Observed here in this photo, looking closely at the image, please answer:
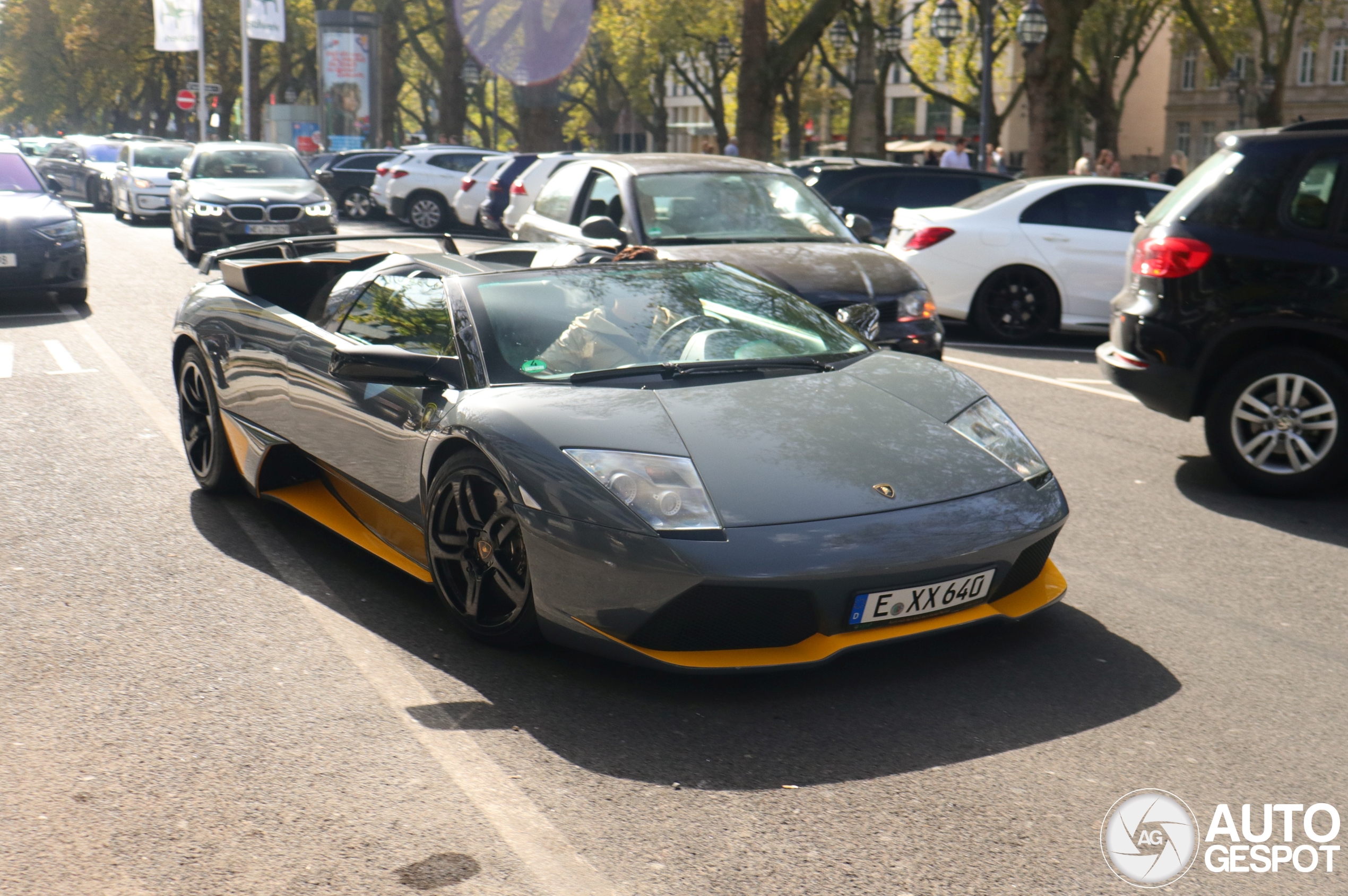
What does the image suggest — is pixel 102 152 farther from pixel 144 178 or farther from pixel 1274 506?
pixel 1274 506

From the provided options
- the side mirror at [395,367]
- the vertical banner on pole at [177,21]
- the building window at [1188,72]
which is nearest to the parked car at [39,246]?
the side mirror at [395,367]

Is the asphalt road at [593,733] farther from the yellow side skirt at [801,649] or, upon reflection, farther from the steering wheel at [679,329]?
the steering wheel at [679,329]

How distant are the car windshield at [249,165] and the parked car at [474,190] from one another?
3643mm

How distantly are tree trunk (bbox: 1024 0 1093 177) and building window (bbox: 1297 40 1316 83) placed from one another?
2079 inches

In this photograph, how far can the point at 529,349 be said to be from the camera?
4.61 m

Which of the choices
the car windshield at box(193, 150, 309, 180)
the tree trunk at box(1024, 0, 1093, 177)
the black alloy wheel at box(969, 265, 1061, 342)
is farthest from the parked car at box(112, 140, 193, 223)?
the black alloy wheel at box(969, 265, 1061, 342)

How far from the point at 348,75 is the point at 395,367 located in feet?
126

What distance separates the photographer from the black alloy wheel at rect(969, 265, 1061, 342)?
471 inches

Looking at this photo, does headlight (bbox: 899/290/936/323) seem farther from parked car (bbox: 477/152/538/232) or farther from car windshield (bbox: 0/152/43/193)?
parked car (bbox: 477/152/538/232)

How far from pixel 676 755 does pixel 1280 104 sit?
125ft

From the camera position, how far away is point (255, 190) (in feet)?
62.3

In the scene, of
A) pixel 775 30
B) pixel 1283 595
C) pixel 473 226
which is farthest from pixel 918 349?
pixel 775 30

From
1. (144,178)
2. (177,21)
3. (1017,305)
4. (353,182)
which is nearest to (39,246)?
(1017,305)

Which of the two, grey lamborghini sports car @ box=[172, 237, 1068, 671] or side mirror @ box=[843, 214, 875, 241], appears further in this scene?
side mirror @ box=[843, 214, 875, 241]
